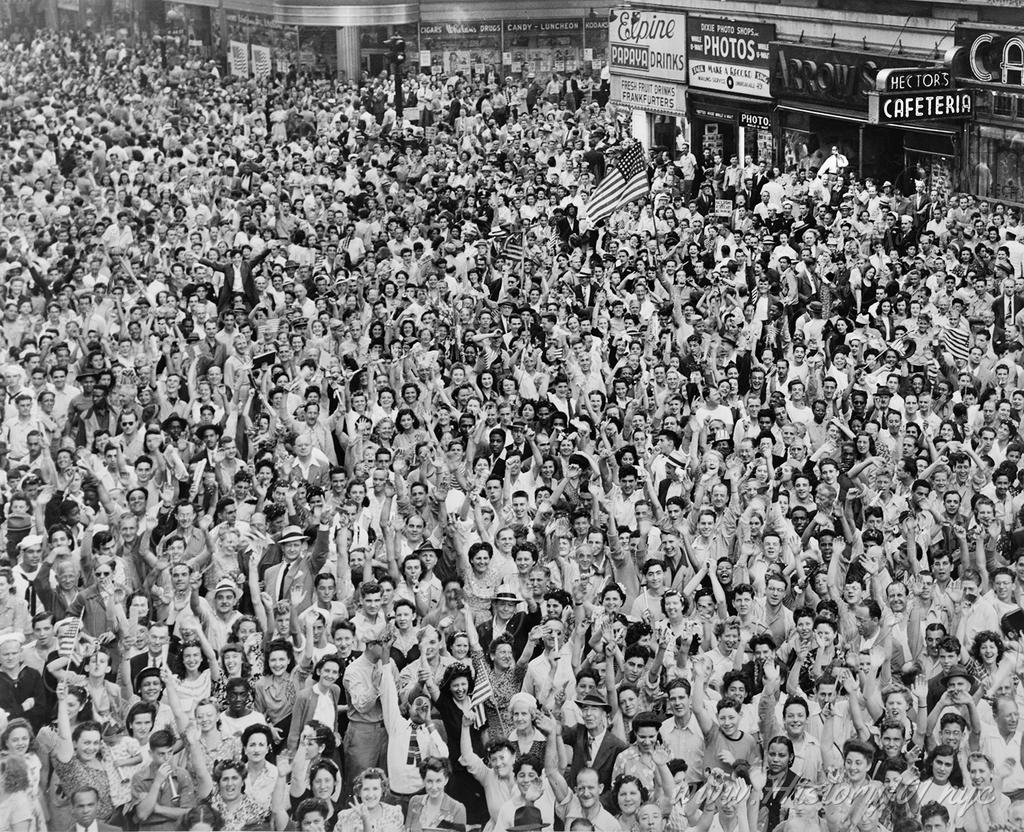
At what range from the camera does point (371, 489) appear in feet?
44.2

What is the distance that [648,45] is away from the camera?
36938 mm

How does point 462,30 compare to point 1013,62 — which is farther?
point 462,30

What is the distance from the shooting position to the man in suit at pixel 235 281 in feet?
65.5

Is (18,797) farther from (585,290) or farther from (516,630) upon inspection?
(585,290)

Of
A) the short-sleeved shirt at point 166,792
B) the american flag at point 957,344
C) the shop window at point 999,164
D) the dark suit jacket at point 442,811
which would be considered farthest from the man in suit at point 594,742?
the shop window at point 999,164

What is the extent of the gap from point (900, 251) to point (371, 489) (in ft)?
37.2

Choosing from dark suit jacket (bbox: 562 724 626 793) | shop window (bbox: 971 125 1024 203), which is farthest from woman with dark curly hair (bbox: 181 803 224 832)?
shop window (bbox: 971 125 1024 203)

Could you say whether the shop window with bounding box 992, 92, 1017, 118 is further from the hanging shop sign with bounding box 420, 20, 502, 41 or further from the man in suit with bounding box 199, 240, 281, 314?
the hanging shop sign with bounding box 420, 20, 502, 41

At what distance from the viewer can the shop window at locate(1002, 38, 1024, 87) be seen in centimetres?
2666

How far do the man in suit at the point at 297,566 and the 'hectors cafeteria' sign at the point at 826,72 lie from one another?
19.1 m

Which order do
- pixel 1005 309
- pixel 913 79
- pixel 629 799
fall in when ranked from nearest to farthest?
pixel 629 799 < pixel 1005 309 < pixel 913 79

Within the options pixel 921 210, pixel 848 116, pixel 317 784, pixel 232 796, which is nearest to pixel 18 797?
pixel 232 796

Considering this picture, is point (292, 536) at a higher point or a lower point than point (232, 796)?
higher

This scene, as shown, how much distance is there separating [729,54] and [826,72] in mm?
3426
